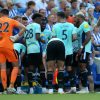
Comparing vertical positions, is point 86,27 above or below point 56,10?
below

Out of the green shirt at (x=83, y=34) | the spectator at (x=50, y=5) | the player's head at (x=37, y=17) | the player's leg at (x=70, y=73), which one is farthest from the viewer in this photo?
the spectator at (x=50, y=5)

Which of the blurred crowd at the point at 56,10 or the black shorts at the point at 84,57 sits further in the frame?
the blurred crowd at the point at 56,10

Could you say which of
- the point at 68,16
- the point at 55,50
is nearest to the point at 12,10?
the point at 68,16

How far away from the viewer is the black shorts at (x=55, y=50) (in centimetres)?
1465

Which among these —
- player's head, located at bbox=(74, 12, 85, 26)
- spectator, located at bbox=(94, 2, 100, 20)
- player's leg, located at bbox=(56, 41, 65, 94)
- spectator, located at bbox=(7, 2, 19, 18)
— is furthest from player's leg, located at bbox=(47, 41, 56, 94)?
spectator, located at bbox=(94, 2, 100, 20)

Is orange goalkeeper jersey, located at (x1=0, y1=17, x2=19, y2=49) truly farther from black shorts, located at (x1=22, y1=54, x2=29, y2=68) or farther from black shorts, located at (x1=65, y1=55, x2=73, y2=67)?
black shorts, located at (x1=65, y1=55, x2=73, y2=67)

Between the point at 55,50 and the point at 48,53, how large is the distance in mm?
207

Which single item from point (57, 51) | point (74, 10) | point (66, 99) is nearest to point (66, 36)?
point (57, 51)

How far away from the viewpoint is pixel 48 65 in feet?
48.7

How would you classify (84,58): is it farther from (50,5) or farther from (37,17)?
(50,5)

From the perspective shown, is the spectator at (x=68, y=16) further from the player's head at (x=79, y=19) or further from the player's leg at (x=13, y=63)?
the player's leg at (x=13, y=63)

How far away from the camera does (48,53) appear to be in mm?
14734

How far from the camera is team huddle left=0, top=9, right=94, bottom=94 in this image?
14539mm

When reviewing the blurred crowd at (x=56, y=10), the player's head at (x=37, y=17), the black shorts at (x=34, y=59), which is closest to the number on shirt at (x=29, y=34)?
the player's head at (x=37, y=17)
